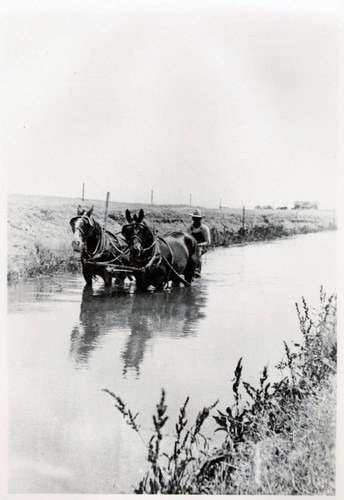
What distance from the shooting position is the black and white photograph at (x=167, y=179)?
14.5 feet

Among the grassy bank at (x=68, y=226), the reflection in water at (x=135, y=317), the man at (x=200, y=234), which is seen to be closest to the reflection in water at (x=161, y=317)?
the reflection in water at (x=135, y=317)

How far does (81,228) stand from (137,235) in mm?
574

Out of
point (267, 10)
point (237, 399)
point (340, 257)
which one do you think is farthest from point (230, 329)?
point (267, 10)

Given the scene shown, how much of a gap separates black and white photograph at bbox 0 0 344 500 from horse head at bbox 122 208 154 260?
111 millimetres

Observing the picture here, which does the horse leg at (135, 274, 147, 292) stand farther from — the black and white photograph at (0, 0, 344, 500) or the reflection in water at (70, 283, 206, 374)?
the black and white photograph at (0, 0, 344, 500)

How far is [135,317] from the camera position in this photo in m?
4.96

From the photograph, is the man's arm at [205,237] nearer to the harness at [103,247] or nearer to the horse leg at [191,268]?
the horse leg at [191,268]

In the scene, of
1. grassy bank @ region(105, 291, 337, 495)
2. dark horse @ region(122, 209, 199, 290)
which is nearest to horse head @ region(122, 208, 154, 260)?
dark horse @ region(122, 209, 199, 290)

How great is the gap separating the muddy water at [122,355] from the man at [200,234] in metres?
0.41

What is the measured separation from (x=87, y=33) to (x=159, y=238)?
1.99 meters

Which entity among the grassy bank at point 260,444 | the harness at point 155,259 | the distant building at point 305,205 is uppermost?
the distant building at point 305,205

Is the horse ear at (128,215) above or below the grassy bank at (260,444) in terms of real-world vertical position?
above

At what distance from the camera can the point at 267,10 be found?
4.68m

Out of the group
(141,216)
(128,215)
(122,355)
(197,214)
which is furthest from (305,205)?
(122,355)
